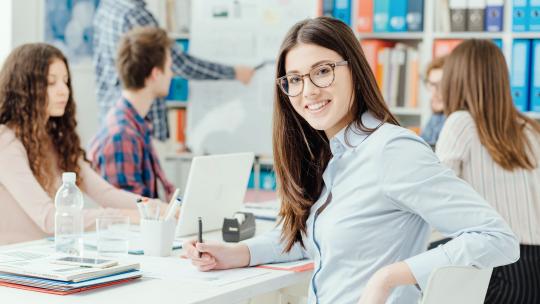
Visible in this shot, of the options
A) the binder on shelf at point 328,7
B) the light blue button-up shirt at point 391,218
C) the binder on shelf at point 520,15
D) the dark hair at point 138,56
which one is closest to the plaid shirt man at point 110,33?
the dark hair at point 138,56

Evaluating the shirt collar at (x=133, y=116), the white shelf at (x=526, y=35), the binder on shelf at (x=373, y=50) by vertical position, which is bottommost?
the shirt collar at (x=133, y=116)

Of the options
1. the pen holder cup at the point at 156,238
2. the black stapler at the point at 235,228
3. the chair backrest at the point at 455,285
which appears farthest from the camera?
the black stapler at the point at 235,228

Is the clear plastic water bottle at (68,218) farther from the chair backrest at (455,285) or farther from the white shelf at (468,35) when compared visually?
the white shelf at (468,35)

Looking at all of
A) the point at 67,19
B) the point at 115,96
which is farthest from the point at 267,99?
the point at 67,19

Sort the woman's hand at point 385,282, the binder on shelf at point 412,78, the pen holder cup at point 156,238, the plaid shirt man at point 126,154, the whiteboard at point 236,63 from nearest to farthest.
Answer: the woman's hand at point 385,282 < the pen holder cup at point 156,238 < the plaid shirt man at point 126,154 < the binder on shelf at point 412,78 < the whiteboard at point 236,63

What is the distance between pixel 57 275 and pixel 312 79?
2.38 ft

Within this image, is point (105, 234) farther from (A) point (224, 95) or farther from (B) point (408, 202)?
(A) point (224, 95)

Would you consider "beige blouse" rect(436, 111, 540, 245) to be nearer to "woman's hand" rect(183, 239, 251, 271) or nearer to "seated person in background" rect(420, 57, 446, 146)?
"woman's hand" rect(183, 239, 251, 271)

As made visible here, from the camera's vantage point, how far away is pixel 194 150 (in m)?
5.23

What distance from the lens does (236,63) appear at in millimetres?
5062

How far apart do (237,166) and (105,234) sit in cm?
54

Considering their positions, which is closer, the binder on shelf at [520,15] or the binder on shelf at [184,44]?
the binder on shelf at [520,15]

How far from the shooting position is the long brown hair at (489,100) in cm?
301

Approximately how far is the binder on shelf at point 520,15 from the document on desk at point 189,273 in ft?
9.19
